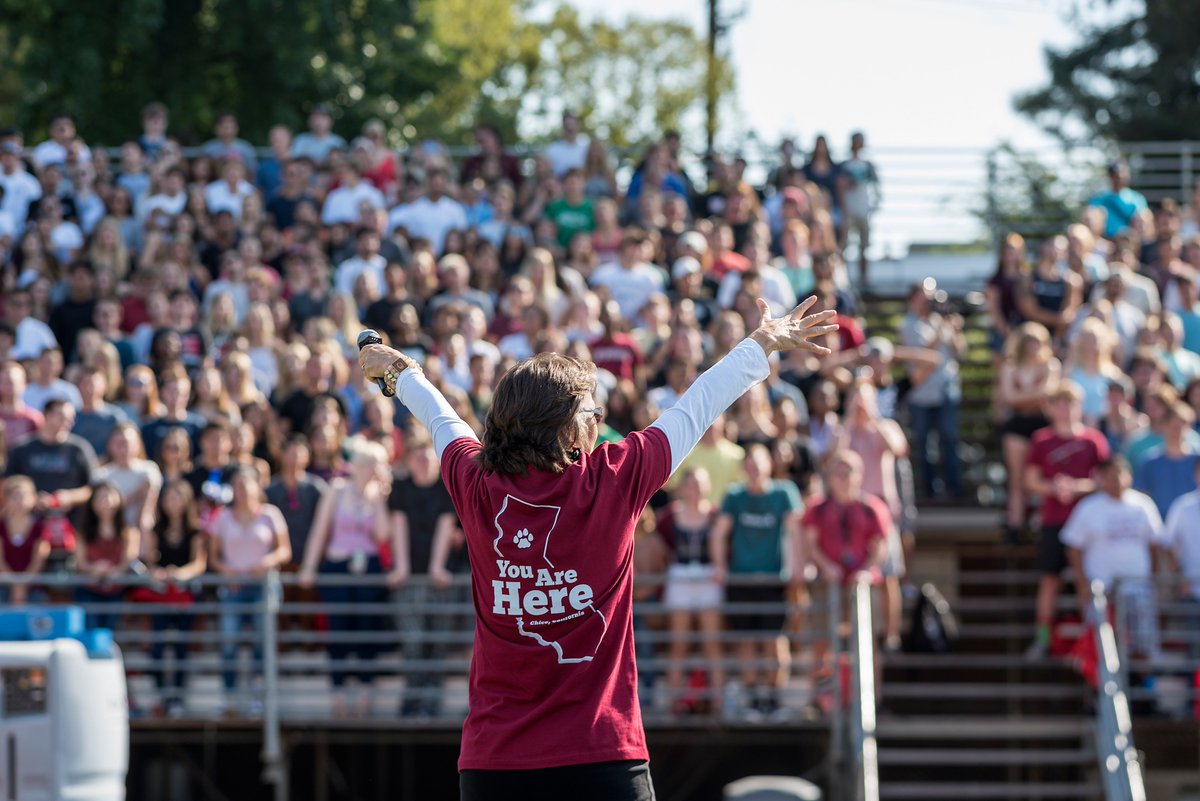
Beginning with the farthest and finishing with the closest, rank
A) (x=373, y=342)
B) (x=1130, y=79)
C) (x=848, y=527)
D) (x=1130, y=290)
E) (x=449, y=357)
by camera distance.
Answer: (x=1130, y=79) → (x=1130, y=290) → (x=449, y=357) → (x=848, y=527) → (x=373, y=342)

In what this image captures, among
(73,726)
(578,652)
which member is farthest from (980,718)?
(578,652)

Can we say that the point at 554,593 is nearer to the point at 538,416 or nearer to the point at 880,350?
the point at 538,416

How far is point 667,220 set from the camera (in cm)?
1561

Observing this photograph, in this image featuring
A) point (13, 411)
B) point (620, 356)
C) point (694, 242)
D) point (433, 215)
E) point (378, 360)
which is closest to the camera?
point (378, 360)

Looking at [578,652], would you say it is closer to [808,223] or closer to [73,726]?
[73,726]

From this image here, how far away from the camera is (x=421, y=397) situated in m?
4.58

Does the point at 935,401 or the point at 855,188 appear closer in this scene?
the point at 935,401

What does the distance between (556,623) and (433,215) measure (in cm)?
1148

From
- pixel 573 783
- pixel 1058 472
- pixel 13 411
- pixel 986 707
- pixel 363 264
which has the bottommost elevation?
pixel 986 707

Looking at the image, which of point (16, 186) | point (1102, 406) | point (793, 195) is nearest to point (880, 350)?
point (1102, 406)

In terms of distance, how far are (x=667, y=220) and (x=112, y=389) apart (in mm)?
A: 4976

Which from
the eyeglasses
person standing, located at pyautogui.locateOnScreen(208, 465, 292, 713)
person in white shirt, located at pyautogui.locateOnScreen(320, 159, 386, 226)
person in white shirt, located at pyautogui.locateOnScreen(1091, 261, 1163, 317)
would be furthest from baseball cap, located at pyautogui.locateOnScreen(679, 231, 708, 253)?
the eyeglasses

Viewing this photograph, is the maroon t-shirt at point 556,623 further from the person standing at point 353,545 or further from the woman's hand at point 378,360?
the person standing at point 353,545

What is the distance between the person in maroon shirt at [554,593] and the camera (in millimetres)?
4094
